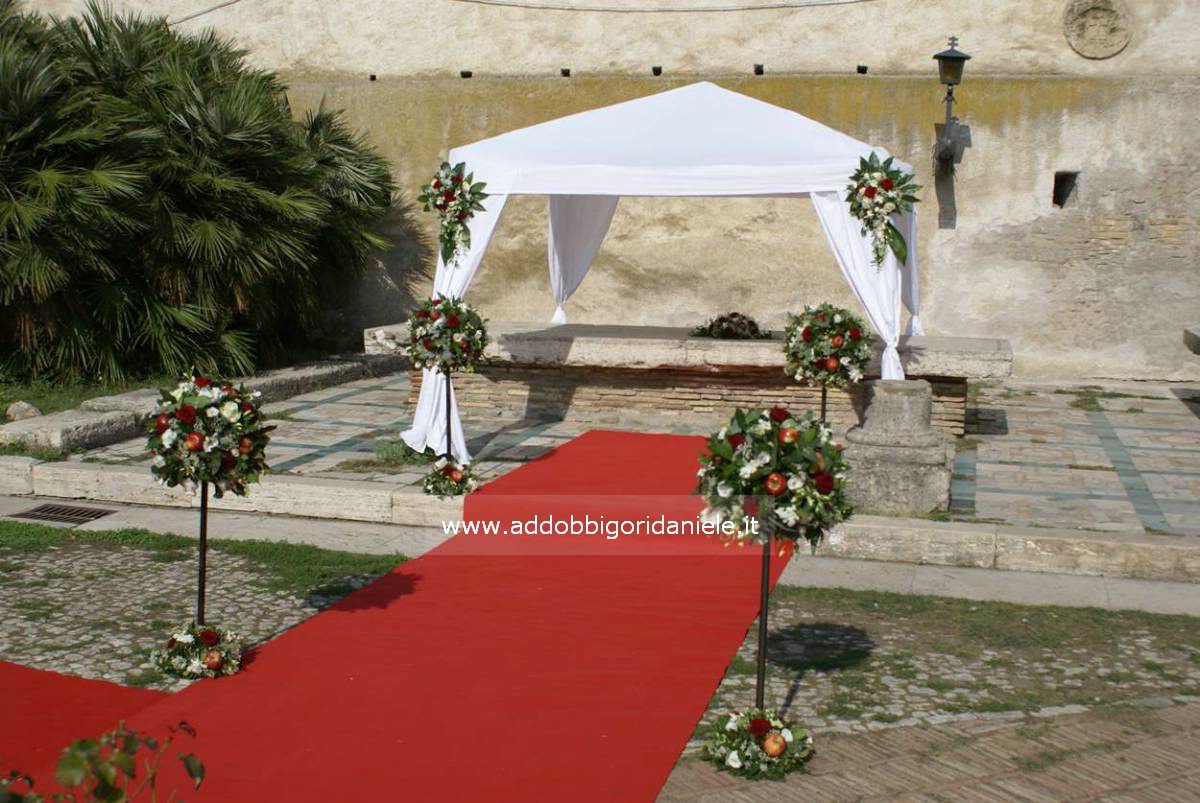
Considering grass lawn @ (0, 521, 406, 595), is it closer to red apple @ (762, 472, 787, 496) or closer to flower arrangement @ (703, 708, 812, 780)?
flower arrangement @ (703, 708, 812, 780)

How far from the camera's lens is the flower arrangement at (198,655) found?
5.57m

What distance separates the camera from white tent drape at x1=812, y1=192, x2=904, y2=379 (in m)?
9.62

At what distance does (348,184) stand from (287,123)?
1.02 metres

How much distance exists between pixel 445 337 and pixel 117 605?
9.16ft

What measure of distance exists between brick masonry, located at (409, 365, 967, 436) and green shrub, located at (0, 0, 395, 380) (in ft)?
8.04

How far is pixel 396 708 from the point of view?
5.29 m

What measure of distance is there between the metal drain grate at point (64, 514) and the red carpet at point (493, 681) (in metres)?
2.51

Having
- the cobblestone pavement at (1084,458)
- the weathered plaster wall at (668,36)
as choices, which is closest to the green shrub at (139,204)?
the weathered plaster wall at (668,36)

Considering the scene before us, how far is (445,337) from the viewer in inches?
333

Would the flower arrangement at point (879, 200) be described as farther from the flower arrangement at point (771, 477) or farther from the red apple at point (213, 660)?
the red apple at point (213, 660)

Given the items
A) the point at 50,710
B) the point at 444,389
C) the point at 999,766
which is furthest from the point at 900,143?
the point at 50,710

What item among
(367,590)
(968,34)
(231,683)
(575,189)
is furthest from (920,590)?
A: (968,34)

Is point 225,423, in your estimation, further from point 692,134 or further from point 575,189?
point 692,134

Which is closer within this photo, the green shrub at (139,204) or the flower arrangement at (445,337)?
the flower arrangement at (445,337)
